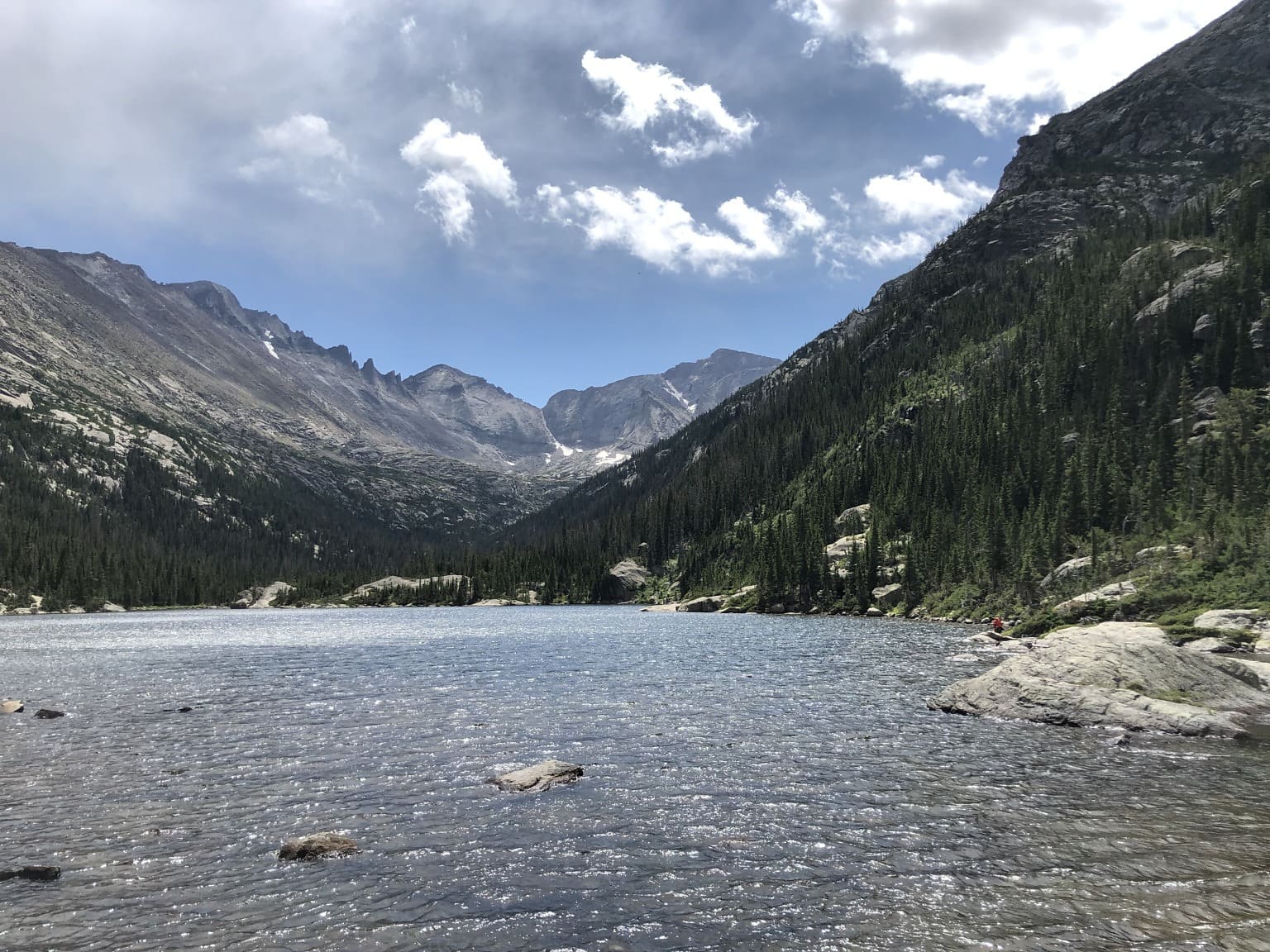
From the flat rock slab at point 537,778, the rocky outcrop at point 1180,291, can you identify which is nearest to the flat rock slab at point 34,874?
the flat rock slab at point 537,778

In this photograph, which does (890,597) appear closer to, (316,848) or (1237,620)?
(1237,620)

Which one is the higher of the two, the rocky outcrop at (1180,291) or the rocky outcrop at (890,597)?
the rocky outcrop at (1180,291)

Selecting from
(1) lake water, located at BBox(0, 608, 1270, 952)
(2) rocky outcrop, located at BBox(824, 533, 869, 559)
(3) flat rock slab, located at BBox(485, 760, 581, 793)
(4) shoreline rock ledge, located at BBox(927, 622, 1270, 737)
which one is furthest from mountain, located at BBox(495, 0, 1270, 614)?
(3) flat rock slab, located at BBox(485, 760, 581, 793)

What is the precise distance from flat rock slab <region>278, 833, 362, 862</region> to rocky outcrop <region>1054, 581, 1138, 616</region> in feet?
221

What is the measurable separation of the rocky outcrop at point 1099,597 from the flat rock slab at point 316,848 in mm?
67499

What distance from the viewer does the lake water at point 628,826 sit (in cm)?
1406

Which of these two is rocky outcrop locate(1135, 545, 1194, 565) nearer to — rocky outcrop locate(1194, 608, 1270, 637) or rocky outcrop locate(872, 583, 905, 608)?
rocky outcrop locate(1194, 608, 1270, 637)

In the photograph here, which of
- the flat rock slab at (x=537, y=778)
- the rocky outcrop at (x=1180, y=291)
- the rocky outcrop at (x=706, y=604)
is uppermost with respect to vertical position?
the rocky outcrop at (x=1180, y=291)

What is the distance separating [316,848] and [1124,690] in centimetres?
3429

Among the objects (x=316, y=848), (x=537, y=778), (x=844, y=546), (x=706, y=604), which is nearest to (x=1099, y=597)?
(x=537, y=778)

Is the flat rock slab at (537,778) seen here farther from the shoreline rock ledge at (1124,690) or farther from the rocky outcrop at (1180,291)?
the rocky outcrop at (1180,291)

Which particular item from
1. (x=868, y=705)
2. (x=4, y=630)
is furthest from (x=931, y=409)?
(x=4, y=630)

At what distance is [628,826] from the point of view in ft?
65.1

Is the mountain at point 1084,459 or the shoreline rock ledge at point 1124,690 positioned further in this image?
the mountain at point 1084,459
